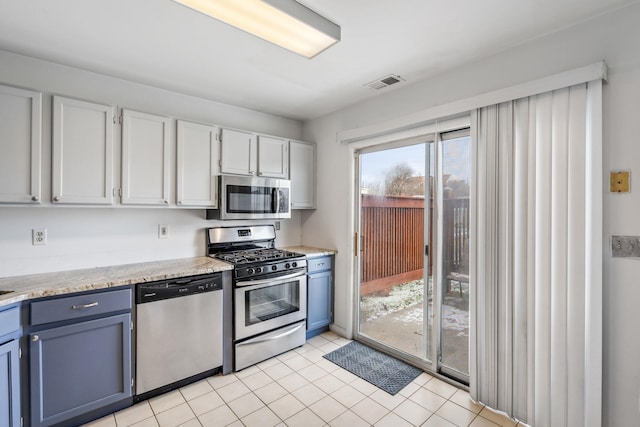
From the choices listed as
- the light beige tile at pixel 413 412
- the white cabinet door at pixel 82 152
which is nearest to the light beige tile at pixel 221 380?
the light beige tile at pixel 413 412

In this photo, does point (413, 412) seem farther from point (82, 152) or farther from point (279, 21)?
point (82, 152)

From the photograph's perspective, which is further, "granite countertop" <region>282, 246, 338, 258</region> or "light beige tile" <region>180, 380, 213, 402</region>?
"granite countertop" <region>282, 246, 338, 258</region>

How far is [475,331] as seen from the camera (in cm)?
222

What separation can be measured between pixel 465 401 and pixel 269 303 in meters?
1.81

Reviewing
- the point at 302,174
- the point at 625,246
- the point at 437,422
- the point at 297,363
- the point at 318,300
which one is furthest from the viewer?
the point at 302,174

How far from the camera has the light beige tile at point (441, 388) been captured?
2340mm

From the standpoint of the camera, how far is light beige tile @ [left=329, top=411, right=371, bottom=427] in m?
2.00

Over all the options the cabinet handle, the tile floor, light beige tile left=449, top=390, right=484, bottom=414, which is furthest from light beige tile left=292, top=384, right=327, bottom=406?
the cabinet handle

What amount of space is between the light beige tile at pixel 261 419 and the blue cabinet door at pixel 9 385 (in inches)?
52.3

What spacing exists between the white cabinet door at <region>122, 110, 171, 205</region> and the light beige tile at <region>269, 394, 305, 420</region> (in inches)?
74.6

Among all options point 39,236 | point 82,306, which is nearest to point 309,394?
point 82,306

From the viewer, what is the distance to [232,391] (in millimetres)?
2367

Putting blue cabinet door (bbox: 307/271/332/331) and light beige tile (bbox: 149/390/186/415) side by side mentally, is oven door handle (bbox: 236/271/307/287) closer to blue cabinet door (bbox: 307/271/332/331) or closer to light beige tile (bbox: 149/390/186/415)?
blue cabinet door (bbox: 307/271/332/331)

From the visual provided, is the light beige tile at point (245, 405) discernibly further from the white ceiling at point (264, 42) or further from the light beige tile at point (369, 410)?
the white ceiling at point (264, 42)
